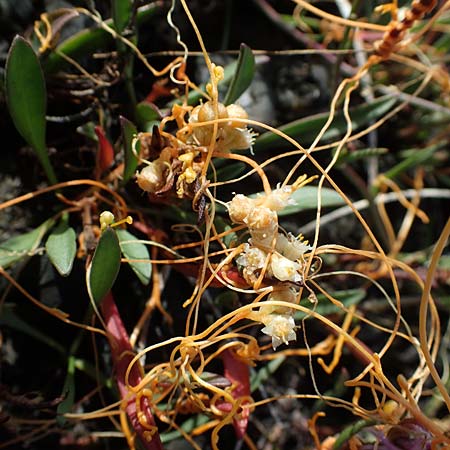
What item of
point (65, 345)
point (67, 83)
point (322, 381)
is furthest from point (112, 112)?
point (322, 381)

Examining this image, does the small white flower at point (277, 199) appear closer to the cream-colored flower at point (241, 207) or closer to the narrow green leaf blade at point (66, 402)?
the cream-colored flower at point (241, 207)

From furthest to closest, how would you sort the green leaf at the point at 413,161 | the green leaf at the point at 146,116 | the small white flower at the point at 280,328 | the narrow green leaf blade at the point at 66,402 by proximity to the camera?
the green leaf at the point at 413,161, the green leaf at the point at 146,116, the narrow green leaf blade at the point at 66,402, the small white flower at the point at 280,328

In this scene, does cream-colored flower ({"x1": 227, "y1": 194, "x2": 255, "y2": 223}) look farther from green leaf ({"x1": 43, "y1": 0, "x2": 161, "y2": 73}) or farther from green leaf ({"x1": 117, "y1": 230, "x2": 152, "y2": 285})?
green leaf ({"x1": 43, "y1": 0, "x2": 161, "y2": 73})

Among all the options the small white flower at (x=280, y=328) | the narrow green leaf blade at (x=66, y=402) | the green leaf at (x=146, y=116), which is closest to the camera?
the small white flower at (x=280, y=328)

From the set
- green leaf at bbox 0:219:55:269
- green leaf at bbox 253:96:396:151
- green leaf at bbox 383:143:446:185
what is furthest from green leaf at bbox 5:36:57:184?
green leaf at bbox 383:143:446:185

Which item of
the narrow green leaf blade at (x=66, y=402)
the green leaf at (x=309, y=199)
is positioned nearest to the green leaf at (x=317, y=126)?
the green leaf at (x=309, y=199)

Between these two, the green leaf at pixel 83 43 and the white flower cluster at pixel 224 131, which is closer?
the white flower cluster at pixel 224 131

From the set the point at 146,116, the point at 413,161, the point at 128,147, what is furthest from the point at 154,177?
the point at 413,161
